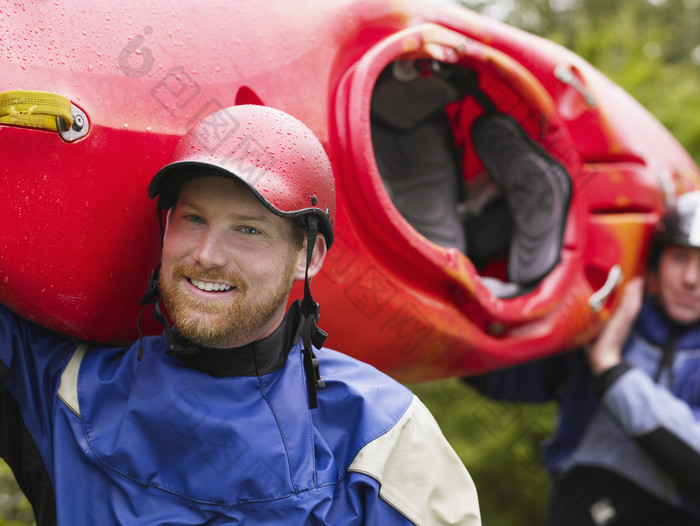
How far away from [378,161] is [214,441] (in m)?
1.39

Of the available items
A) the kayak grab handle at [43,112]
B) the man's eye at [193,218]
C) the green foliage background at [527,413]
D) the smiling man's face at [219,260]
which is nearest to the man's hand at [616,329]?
the green foliage background at [527,413]

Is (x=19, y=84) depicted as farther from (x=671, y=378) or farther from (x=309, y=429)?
(x=671, y=378)

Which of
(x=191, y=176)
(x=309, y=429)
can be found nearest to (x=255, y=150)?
(x=191, y=176)

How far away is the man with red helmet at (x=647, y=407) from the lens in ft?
8.41

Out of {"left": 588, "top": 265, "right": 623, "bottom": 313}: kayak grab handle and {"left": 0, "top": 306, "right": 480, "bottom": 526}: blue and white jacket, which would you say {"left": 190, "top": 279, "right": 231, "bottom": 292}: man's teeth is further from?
{"left": 588, "top": 265, "right": 623, "bottom": 313}: kayak grab handle

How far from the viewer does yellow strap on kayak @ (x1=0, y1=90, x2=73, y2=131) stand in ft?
4.16

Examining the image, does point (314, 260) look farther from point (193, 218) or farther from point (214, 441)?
point (214, 441)

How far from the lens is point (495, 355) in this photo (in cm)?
227

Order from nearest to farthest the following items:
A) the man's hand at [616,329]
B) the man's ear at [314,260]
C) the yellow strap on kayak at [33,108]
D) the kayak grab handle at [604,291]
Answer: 1. the yellow strap on kayak at [33,108]
2. the man's ear at [314,260]
3. the kayak grab handle at [604,291]
4. the man's hand at [616,329]

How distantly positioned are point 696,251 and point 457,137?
1.00 meters

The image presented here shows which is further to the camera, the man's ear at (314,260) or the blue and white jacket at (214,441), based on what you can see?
the man's ear at (314,260)

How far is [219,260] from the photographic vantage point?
4.42ft

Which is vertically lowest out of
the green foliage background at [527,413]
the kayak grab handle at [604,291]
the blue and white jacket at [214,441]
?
the green foliage background at [527,413]

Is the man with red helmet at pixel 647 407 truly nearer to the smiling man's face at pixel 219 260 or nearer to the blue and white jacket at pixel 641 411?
the blue and white jacket at pixel 641 411
